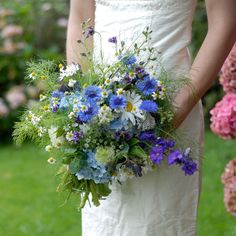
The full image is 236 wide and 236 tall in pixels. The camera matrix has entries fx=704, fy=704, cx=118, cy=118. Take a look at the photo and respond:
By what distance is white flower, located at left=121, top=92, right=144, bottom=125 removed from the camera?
221cm

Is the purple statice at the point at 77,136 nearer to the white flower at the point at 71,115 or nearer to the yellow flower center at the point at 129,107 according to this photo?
the white flower at the point at 71,115

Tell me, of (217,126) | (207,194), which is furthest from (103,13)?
(207,194)

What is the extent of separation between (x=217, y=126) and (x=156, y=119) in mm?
1072

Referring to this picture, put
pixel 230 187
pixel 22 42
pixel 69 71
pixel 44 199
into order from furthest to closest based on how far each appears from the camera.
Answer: pixel 22 42 → pixel 44 199 → pixel 230 187 → pixel 69 71

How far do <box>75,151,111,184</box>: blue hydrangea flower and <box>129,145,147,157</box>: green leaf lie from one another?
0.10m

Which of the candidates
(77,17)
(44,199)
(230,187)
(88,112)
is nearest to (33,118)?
(88,112)

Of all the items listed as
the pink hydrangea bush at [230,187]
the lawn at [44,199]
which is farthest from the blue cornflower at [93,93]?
the lawn at [44,199]

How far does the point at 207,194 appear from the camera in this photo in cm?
543

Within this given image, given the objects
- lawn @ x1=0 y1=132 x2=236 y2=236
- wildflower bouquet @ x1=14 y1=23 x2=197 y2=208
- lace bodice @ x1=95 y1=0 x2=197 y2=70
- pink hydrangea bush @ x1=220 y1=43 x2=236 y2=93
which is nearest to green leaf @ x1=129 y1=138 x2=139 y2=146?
wildflower bouquet @ x1=14 y1=23 x2=197 y2=208

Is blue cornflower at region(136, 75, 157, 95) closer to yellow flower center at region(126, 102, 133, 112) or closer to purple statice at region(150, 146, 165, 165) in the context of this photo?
yellow flower center at region(126, 102, 133, 112)

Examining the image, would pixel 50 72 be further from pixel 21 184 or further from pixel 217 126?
pixel 21 184

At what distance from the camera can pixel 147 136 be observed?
2.24 meters

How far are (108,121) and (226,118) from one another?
3.82 ft

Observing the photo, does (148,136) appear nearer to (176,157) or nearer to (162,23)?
(176,157)
